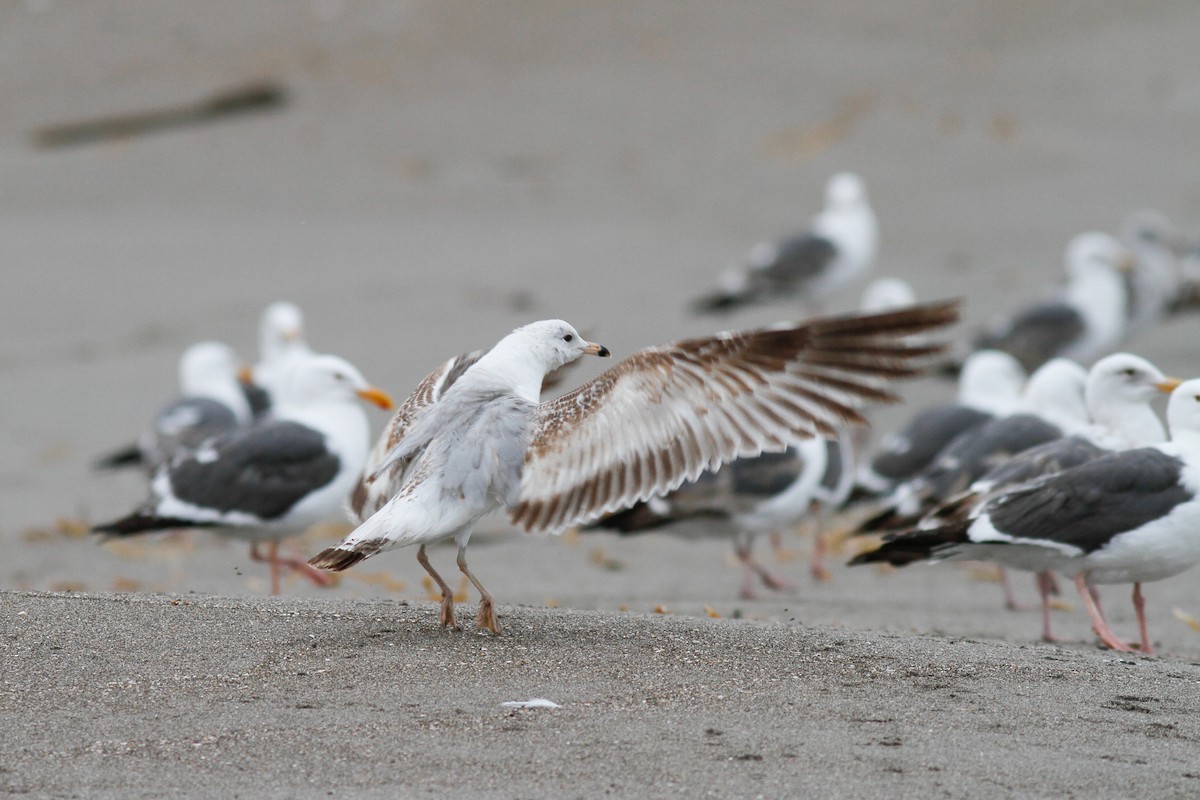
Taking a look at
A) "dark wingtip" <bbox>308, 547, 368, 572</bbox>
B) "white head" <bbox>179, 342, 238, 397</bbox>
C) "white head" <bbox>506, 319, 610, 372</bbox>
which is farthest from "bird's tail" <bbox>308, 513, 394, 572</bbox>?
"white head" <bbox>179, 342, 238, 397</bbox>

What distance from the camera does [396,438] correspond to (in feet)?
19.7

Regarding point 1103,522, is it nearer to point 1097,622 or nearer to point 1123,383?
point 1097,622

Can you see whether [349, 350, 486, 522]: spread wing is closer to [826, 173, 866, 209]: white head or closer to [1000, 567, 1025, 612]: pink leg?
[1000, 567, 1025, 612]: pink leg

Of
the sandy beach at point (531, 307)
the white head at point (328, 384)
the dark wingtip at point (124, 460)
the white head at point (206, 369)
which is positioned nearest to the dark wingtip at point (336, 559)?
the sandy beach at point (531, 307)

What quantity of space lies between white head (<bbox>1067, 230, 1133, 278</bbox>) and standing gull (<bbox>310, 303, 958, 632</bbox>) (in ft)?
33.8

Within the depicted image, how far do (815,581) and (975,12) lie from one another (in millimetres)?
14706

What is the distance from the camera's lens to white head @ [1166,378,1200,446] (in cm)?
690

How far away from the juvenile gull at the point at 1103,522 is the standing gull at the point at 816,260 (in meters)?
8.93

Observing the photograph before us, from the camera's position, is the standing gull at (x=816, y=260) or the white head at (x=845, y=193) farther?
the white head at (x=845, y=193)

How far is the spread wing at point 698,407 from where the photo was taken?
17.7 ft

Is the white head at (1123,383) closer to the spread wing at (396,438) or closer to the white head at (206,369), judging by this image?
the spread wing at (396,438)

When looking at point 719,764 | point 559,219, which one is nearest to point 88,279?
point 559,219

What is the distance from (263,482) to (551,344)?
10.1 feet

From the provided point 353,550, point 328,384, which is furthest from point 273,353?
point 353,550
